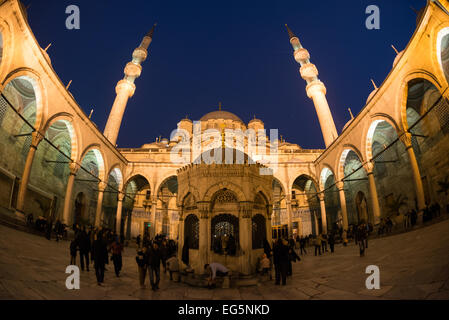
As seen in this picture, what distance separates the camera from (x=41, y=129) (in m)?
12.6

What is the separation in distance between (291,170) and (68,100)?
19108 mm

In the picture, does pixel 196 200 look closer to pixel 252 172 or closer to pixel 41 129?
pixel 252 172

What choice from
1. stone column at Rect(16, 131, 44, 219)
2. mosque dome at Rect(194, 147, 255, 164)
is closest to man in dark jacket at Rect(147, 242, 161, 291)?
mosque dome at Rect(194, 147, 255, 164)

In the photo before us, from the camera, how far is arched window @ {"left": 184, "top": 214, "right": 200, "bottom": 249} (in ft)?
26.6

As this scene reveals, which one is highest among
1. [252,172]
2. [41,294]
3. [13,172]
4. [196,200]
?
[13,172]

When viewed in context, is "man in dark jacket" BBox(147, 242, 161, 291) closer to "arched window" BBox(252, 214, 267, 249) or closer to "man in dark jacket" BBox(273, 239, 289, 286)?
"man in dark jacket" BBox(273, 239, 289, 286)

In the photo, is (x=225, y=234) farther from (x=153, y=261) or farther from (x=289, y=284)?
(x=153, y=261)

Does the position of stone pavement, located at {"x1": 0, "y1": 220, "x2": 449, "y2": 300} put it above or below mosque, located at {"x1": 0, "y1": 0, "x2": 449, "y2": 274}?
below

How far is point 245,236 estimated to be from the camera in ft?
24.9

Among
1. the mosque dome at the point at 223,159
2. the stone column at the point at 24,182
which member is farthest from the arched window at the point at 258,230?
the stone column at the point at 24,182

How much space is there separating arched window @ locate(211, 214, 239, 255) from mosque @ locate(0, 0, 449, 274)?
37 mm

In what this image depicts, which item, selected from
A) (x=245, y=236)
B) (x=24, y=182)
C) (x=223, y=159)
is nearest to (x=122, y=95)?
(x=24, y=182)
